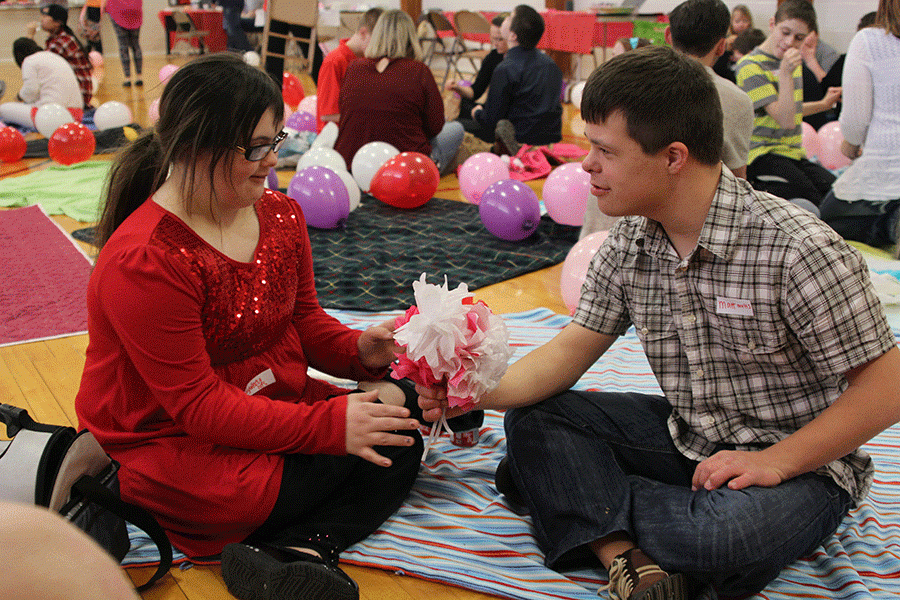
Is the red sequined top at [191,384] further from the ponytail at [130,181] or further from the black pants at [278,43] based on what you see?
the black pants at [278,43]

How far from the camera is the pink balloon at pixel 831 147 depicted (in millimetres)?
4980

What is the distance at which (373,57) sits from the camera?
4672mm

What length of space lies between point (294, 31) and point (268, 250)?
7704 millimetres

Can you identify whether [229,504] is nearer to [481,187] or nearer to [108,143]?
[481,187]

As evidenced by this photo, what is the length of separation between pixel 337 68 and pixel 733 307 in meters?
4.24

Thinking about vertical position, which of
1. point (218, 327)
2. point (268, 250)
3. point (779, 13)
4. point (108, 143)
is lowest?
→ point (108, 143)

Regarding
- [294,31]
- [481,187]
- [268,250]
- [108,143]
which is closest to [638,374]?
[268,250]

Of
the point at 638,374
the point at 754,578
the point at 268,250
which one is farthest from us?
the point at 638,374

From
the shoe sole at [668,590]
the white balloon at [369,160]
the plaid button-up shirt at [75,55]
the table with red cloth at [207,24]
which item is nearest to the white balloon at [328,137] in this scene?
the white balloon at [369,160]

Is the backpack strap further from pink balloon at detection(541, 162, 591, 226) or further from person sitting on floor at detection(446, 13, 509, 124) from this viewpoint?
person sitting on floor at detection(446, 13, 509, 124)

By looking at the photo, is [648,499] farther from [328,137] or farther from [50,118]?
[50,118]

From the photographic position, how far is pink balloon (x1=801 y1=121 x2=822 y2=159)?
494 cm

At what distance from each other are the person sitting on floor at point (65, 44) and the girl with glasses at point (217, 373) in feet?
21.8

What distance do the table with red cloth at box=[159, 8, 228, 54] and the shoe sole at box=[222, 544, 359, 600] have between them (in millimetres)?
10932
